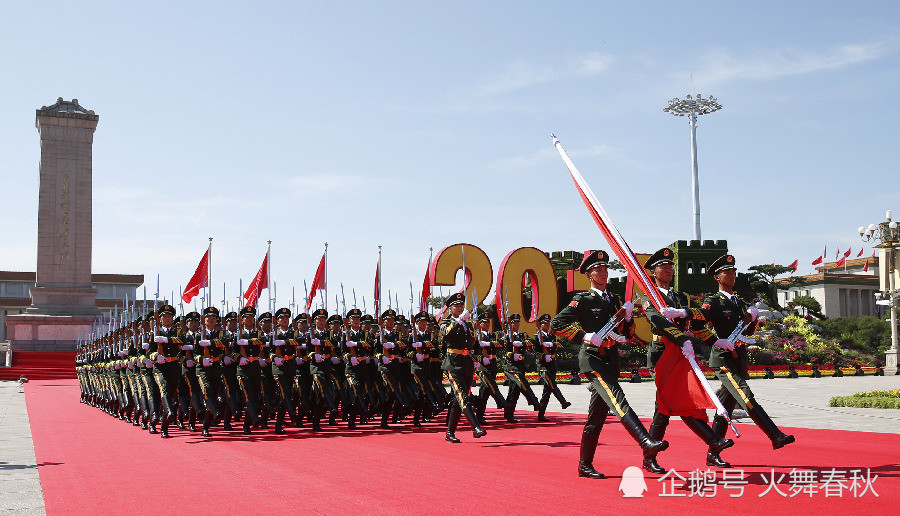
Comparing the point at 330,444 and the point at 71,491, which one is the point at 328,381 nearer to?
the point at 330,444

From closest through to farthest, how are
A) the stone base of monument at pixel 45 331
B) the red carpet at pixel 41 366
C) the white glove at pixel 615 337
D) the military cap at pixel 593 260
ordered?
the white glove at pixel 615 337 < the military cap at pixel 593 260 < the red carpet at pixel 41 366 < the stone base of monument at pixel 45 331

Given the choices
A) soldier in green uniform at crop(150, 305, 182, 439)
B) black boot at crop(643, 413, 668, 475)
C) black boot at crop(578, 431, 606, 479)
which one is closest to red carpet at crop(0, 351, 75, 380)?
soldier in green uniform at crop(150, 305, 182, 439)

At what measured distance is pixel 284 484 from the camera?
686cm

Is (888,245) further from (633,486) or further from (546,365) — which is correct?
(633,486)

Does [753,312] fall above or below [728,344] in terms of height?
above

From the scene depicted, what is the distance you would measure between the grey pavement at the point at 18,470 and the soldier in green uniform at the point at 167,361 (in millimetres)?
1671

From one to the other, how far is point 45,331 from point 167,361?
34.1m

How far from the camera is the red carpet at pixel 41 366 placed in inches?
1342

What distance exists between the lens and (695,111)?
68.5 meters

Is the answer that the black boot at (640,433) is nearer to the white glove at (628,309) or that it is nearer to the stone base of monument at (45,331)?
the white glove at (628,309)

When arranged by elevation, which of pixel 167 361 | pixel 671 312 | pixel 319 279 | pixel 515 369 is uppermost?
pixel 319 279

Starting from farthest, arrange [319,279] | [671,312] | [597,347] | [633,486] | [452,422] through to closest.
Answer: [319,279] → [452,422] → [597,347] → [671,312] → [633,486]

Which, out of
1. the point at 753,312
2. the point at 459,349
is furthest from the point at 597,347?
the point at 459,349

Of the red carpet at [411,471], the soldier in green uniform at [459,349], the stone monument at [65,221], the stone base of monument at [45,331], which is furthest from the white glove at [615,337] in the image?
the stone monument at [65,221]
